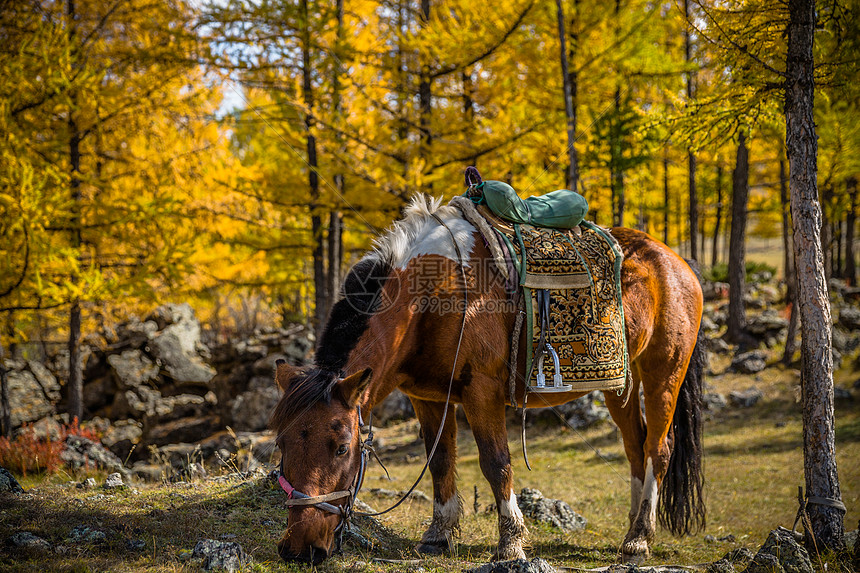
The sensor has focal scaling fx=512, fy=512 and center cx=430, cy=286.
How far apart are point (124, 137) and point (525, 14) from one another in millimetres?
7058

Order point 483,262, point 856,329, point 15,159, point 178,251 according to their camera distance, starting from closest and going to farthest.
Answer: point 483,262
point 15,159
point 178,251
point 856,329

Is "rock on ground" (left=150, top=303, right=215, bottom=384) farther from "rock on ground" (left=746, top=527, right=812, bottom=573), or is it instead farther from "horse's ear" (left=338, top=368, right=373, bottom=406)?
"rock on ground" (left=746, top=527, right=812, bottom=573)

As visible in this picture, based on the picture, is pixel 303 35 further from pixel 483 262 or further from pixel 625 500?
pixel 625 500

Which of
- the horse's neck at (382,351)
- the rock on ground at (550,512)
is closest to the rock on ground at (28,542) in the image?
the horse's neck at (382,351)

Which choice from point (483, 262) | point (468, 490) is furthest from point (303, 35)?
point (468, 490)

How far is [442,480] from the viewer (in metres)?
3.96

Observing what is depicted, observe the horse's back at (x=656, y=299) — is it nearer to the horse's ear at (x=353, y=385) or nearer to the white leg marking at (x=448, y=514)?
the white leg marking at (x=448, y=514)

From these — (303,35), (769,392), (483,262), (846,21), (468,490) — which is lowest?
(468,490)

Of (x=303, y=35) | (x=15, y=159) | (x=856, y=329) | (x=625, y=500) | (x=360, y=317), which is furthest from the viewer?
(x=856, y=329)

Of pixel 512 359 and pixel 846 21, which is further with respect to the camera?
pixel 846 21

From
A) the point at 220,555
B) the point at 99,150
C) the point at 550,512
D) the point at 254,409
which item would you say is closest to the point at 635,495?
the point at 550,512

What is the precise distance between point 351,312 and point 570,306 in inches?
64.4

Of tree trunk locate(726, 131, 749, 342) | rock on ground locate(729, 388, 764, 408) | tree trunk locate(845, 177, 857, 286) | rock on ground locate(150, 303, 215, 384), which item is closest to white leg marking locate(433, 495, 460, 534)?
rock on ground locate(729, 388, 764, 408)

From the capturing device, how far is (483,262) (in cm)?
362
